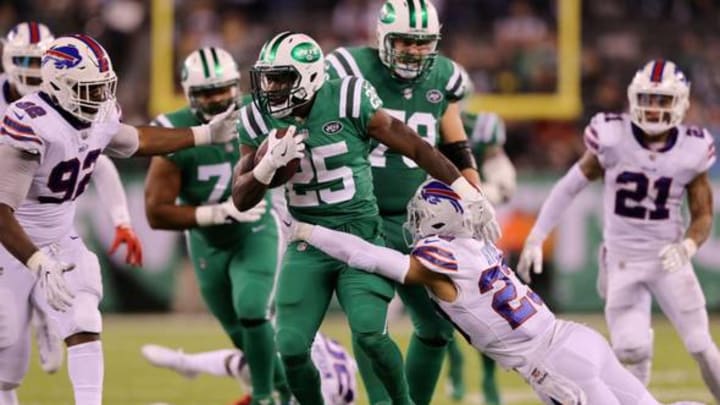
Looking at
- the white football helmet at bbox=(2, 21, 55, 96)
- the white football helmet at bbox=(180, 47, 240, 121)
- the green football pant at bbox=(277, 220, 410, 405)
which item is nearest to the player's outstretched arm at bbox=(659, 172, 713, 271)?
the green football pant at bbox=(277, 220, 410, 405)

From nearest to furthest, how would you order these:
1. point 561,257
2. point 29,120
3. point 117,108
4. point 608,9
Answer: point 29,120 < point 117,108 < point 561,257 < point 608,9

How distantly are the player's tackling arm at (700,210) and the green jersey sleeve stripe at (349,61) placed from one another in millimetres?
1797

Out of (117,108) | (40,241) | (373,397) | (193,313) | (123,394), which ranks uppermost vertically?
(117,108)

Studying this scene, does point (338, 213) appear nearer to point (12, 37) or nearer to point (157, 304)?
point (12, 37)

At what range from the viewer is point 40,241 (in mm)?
6340

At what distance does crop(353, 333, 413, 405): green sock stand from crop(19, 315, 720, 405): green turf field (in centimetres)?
234

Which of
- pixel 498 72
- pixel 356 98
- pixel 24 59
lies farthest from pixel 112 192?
pixel 498 72

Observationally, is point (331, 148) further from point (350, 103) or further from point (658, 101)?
point (658, 101)

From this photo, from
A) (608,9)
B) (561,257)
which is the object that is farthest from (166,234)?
(608,9)

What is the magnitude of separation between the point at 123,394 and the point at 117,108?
108 inches

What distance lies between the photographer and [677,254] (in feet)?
23.5

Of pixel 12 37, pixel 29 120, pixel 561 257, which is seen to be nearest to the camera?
pixel 29 120

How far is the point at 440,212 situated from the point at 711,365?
1.80 m

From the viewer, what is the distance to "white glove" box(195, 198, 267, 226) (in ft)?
24.1
